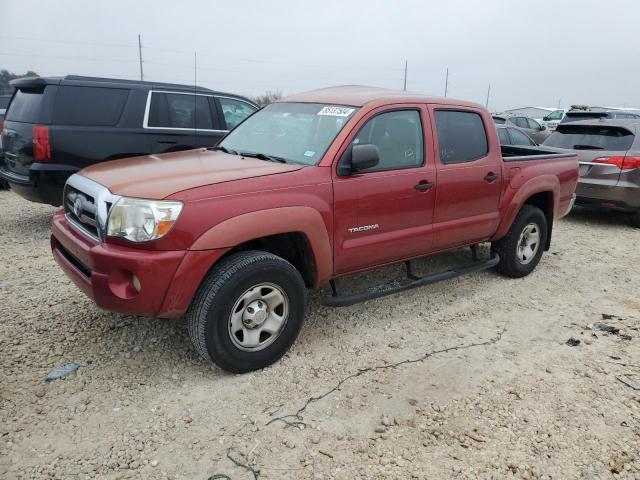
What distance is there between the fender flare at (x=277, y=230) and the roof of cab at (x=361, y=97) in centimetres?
107

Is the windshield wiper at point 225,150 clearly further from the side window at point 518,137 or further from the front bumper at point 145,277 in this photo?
the side window at point 518,137

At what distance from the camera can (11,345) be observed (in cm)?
351

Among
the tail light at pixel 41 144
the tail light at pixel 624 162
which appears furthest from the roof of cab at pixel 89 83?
the tail light at pixel 624 162

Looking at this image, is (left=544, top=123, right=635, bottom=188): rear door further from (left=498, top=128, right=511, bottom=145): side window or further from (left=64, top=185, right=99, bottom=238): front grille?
(left=64, top=185, right=99, bottom=238): front grille

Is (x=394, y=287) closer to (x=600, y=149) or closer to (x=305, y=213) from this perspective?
(x=305, y=213)

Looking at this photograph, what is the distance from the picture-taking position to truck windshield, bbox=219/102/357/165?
363 cm

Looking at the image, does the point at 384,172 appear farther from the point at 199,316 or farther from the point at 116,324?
the point at 116,324

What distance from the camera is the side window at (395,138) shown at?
3742 mm

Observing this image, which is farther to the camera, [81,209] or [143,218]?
[81,209]

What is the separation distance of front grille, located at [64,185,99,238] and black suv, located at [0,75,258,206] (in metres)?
2.58

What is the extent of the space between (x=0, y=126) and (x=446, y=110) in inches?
312

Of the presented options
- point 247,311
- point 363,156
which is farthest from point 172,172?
point 363,156

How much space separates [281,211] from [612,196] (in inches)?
256

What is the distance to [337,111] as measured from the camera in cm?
379
